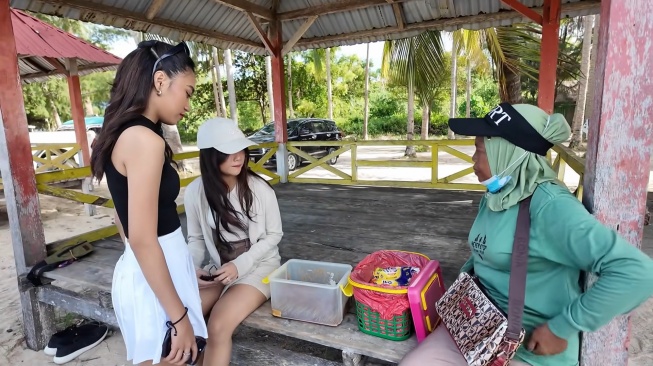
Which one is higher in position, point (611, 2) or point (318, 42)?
point (318, 42)

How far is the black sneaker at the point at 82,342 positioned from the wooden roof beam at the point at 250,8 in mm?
4095

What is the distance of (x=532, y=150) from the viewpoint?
144 centimetres

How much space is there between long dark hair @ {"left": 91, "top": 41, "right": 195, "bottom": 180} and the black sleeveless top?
36 mm

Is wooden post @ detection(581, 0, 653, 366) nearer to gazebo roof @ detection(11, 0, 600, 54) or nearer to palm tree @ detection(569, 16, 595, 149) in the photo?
gazebo roof @ detection(11, 0, 600, 54)

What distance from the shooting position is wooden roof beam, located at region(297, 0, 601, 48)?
510 cm

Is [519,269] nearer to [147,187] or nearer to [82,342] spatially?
[147,187]

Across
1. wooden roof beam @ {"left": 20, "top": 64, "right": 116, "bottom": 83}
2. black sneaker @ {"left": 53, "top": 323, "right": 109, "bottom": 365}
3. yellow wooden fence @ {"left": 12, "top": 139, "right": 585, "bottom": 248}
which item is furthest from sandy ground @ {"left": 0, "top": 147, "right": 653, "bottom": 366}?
wooden roof beam @ {"left": 20, "top": 64, "right": 116, "bottom": 83}

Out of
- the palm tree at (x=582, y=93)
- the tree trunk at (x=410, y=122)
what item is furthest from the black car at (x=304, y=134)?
the palm tree at (x=582, y=93)

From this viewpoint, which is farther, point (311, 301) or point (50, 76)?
point (50, 76)

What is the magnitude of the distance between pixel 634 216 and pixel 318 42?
625 centimetres

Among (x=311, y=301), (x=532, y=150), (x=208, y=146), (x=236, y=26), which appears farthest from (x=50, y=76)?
(x=532, y=150)

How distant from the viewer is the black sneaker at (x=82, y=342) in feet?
10.3

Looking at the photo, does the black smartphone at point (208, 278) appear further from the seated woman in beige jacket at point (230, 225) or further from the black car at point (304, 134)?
the black car at point (304, 134)

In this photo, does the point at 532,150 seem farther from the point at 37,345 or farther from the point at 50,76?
the point at 50,76
